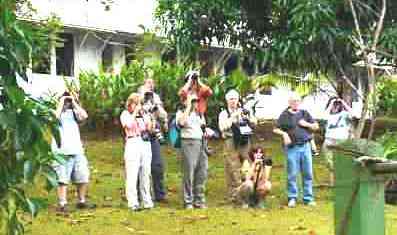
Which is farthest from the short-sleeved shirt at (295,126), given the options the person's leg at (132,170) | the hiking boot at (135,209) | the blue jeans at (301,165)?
the hiking boot at (135,209)

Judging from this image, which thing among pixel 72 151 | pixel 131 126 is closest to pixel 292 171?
pixel 131 126

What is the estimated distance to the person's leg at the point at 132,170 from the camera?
11.1 metres

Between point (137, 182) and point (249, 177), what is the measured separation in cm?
158

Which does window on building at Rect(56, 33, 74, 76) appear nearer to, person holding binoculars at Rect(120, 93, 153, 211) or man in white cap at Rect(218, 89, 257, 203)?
man in white cap at Rect(218, 89, 257, 203)

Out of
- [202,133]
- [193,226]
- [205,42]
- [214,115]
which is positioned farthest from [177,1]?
[193,226]

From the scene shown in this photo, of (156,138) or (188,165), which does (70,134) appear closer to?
(156,138)

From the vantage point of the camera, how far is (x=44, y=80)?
24.5 meters

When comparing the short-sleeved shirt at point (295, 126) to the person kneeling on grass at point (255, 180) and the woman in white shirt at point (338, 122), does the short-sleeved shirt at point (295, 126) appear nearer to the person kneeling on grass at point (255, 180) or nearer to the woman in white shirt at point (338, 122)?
the person kneeling on grass at point (255, 180)

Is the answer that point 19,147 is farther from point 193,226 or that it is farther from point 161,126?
point 161,126

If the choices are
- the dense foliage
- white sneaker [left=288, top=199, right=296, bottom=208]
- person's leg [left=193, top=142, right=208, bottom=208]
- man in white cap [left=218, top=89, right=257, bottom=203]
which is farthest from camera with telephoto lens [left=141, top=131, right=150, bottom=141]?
the dense foliage

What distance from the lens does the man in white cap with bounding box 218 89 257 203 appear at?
1186cm

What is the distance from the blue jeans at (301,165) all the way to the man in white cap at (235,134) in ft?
2.24

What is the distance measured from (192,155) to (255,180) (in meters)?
0.97

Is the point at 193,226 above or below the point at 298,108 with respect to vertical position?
below
